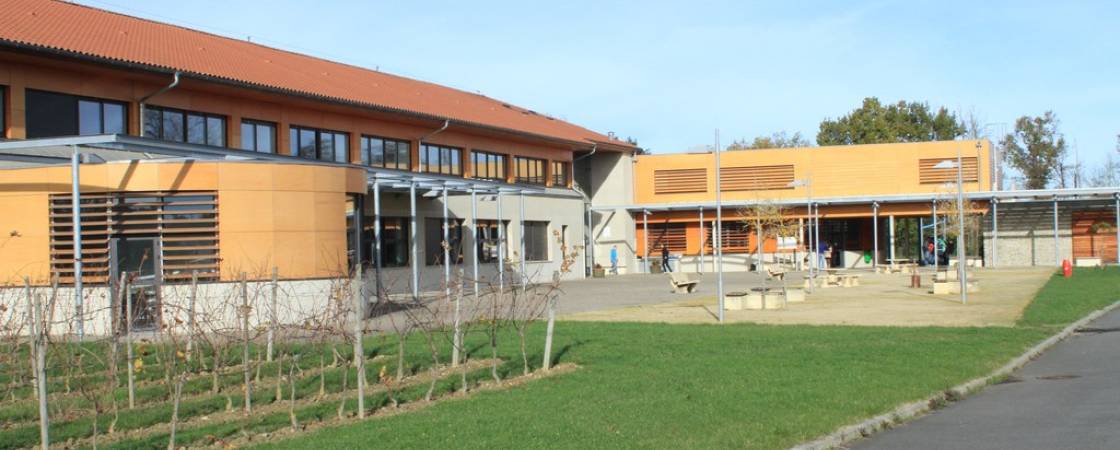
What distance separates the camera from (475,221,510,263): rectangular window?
42.9 meters

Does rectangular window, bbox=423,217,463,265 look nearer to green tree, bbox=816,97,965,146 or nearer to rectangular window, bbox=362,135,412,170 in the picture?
rectangular window, bbox=362,135,412,170

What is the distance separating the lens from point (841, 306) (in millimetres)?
28234

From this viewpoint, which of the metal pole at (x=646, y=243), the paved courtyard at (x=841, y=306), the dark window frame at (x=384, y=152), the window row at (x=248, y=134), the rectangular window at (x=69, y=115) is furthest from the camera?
the metal pole at (x=646, y=243)

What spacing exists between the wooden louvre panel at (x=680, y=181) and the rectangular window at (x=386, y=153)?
21.4 metres

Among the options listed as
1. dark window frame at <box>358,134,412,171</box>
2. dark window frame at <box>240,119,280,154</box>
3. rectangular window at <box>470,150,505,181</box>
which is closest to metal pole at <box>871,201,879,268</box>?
rectangular window at <box>470,150,505,181</box>

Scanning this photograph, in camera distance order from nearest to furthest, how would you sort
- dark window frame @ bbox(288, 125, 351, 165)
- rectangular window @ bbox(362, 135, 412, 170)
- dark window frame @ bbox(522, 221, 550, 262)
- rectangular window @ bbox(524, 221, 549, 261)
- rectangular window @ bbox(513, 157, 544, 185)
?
1. dark window frame @ bbox(288, 125, 351, 165)
2. rectangular window @ bbox(362, 135, 412, 170)
3. dark window frame @ bbox(522, 221, 550, 262)
4. rectangular window @ bbox(524, 221, 549, 261)
5. rectangular window @ bbox(513, 157, 544, 185)

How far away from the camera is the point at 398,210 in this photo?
37312 millimetres

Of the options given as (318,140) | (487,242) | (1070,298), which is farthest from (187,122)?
(1070,298)

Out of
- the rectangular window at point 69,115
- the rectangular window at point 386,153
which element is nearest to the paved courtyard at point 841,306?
the rectangular window at point 386,153

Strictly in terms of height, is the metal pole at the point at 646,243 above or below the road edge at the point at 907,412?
above

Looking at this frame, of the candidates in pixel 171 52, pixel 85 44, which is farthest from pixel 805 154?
pixel 85 44

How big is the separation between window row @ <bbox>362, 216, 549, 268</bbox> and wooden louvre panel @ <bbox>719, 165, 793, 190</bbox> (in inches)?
596

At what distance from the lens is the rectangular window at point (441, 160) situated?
42.1 meters

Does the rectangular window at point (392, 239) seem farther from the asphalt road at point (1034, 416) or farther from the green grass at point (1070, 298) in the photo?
the asphalt road at point (1034, 416)
